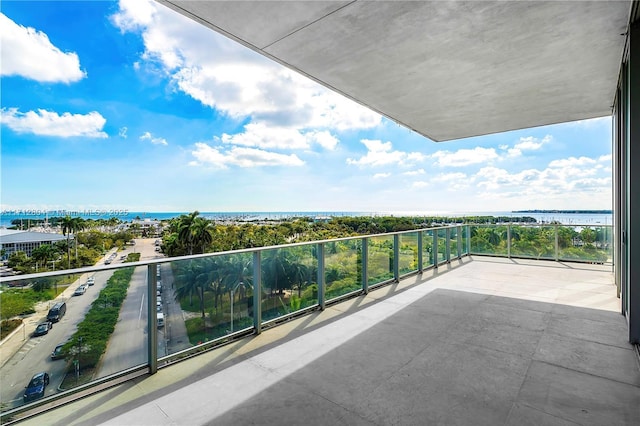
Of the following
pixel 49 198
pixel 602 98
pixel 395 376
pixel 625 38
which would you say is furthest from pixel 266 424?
pixel 49 198

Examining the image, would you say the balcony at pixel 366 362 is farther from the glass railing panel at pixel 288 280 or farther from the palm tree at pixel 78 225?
the palm tree at pixel 78 225

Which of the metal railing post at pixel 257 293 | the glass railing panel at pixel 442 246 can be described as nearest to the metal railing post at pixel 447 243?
the glass railing panel at pixel 442 246

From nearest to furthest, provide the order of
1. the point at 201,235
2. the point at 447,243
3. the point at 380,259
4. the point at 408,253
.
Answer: the point at 380,259
the point at 408,253
the point at 447,243
the point at 201,235

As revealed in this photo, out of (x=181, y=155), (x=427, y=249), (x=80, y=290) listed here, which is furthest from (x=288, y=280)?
(x=181, y=155)

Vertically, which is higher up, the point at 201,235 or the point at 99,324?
the point at 99,324

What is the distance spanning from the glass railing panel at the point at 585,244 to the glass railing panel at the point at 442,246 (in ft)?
10.0

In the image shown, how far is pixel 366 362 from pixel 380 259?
303cm

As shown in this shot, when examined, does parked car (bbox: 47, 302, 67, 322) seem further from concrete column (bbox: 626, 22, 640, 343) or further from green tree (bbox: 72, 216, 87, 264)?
green tree (bbox: 72, 216, 87, 264)

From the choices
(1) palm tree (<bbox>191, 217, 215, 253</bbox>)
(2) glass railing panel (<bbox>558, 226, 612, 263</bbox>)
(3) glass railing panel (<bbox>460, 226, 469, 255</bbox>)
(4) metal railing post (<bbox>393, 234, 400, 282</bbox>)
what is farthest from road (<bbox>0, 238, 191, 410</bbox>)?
(1) palm tree (<bbox>191, 217, 215, 253</bbox>)

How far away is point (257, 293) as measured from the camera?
3637 millimetres

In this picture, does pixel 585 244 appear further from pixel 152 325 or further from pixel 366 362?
pixel 152 325

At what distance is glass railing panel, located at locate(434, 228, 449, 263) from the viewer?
779 centimetres

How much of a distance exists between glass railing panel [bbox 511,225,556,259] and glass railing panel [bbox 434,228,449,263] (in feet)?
7.61

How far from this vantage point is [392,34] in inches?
129
